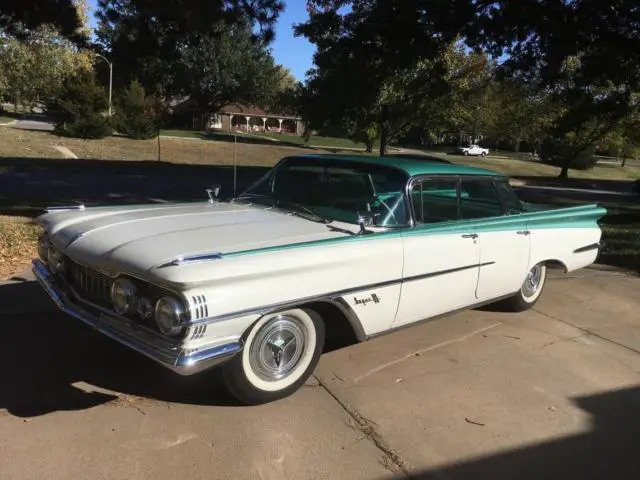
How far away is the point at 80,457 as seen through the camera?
9.12 feet

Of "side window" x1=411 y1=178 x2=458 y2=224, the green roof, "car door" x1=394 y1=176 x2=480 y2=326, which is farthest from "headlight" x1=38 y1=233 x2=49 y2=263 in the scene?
"side window" x1=411 y1=178 x2=458 y2=224

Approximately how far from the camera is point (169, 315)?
2.88m

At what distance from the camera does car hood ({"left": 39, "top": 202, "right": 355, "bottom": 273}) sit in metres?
3.15

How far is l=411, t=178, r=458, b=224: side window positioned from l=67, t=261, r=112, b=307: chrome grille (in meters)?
2.15

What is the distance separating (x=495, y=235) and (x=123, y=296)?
9.77 ft

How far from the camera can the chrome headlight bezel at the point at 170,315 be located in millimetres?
2828

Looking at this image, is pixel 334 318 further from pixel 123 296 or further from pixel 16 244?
pixel 16 244

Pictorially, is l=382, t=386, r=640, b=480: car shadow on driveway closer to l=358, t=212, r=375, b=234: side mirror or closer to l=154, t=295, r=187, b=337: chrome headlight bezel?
l=154, t=295, r=187, b=337: chrome headlight bezel

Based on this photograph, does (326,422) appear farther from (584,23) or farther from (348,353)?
(584,23)

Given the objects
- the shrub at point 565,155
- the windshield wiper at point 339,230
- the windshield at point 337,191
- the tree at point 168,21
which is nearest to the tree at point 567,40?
the tree at point 168,21

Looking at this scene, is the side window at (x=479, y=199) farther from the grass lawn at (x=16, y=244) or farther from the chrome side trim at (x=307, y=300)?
the grass lawn at (x=16, y=244)

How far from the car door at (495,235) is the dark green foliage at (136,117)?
99.3ft

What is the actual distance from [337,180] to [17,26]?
859 cm

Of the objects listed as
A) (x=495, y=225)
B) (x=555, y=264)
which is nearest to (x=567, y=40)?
(x=555, y=264)
